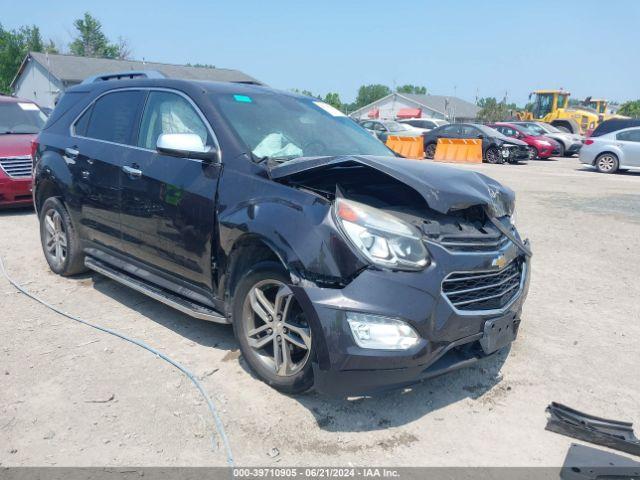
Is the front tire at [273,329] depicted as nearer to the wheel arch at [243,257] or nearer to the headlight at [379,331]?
the wheel arch at [243,257]

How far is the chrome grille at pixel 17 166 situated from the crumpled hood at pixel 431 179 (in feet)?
22.8

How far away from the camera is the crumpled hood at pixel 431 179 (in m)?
3.03

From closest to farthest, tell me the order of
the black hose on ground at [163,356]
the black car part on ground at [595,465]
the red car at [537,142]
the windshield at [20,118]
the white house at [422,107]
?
the black car part on ground at [595,465]
the black hose on ground at [163,356]
the windshield at [20,118]
the red car at [537,142]
the white house at [422,107]

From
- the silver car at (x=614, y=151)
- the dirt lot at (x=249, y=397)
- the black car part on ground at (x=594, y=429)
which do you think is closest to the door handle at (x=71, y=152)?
the dirt lot at (x=249, y=397)

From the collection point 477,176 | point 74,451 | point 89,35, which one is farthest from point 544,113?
point 89,35

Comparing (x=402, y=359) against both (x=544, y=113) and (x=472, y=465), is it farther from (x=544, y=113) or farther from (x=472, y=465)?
(x=544, y=113)

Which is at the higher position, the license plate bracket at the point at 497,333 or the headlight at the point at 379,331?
the headlight at the point at 379,331

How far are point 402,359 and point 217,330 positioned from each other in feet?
6.34

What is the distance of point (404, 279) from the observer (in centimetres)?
282

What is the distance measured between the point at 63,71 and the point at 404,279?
50999mm

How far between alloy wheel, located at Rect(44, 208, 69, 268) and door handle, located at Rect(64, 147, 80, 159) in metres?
0.65

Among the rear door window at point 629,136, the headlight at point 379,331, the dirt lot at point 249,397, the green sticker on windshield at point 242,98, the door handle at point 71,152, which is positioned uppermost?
the green sticker on windshield at point 242,98

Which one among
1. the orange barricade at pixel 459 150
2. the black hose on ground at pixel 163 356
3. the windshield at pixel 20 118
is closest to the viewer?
the black hose on ground at pixel 163 356

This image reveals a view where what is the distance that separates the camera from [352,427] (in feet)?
9.96
